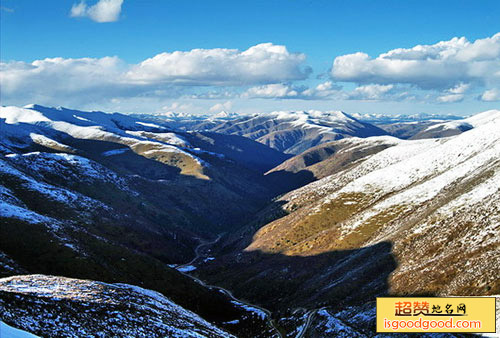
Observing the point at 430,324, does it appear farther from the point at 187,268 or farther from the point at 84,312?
the point at 187,268

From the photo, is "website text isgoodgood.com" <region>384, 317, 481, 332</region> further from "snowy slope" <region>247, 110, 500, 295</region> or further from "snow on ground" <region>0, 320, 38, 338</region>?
"snow on ground" <region>0, 320, 38, 338</region>

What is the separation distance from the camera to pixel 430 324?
45594 mm

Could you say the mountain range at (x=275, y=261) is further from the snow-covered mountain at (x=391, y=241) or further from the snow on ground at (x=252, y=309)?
the snow-covered mountain at (x=391, y=241)

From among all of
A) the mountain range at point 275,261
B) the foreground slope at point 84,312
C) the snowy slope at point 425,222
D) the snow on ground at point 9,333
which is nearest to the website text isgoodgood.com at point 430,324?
the mountain range at point 275,261

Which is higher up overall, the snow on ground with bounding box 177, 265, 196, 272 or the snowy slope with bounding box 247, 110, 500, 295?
the snowy slope with bounding box 247, 110, 500, 295

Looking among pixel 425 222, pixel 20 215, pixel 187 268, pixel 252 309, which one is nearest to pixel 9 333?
pixel 252 309

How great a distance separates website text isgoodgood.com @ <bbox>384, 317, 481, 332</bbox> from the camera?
4322 centimetres

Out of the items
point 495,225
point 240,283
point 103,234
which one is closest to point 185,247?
point 103,234

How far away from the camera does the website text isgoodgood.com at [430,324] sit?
43219 millimetres

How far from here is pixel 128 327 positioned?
37.8m

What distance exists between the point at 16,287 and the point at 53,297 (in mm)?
7329

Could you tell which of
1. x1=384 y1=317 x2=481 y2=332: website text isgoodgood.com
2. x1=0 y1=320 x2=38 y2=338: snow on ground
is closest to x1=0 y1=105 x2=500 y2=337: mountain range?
x1=0 y1=320 x2=38 y2=338: snow on ground

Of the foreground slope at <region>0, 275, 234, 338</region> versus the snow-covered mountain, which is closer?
the foreground slope at <region>0, 275, 234, 338</region>

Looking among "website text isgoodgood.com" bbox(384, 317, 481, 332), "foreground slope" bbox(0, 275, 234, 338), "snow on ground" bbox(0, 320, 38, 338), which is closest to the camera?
"snow on ground" bbox(0, 320, 38, 338)
